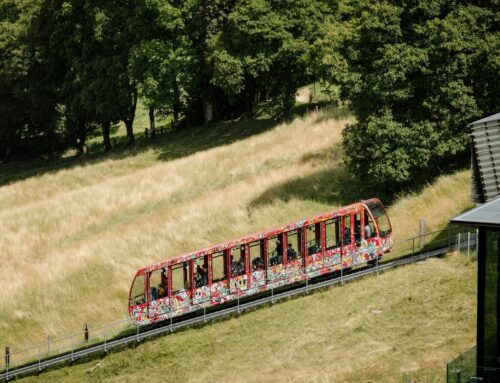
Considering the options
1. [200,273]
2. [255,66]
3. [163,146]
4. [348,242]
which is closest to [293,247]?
[348,242]

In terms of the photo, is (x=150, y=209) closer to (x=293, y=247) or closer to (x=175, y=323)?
(x=175, y=323)

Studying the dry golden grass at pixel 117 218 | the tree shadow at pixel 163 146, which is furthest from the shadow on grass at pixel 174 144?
the dry golden grass at pixel 117 218

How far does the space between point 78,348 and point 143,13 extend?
40652mm

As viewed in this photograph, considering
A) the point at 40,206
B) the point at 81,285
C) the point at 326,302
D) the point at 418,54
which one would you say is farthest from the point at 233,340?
the point at 40,206

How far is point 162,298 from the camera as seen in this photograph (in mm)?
33406

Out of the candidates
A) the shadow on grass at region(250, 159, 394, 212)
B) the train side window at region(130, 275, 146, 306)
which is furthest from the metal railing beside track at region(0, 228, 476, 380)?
the shadow on grass at region(250, 159, 394, 212)

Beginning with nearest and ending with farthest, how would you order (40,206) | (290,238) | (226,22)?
(290,238), (40,206), (226,22)

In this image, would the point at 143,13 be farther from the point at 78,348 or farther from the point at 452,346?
the point at 452,346

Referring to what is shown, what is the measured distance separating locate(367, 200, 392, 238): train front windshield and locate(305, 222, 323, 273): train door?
249 centimetres

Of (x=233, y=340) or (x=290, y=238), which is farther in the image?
(x=290, y=238)

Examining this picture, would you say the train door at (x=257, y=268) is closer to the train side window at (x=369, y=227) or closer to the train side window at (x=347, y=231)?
the train side window at (x=347, y=231)

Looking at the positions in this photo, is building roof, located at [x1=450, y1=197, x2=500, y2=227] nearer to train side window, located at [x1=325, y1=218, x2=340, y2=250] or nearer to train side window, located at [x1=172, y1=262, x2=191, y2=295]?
train side window, located at [x1=325, y1=218, x2=340, y2=250]

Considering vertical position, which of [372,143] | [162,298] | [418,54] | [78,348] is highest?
[418,54]

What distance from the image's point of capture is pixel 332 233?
107ft
